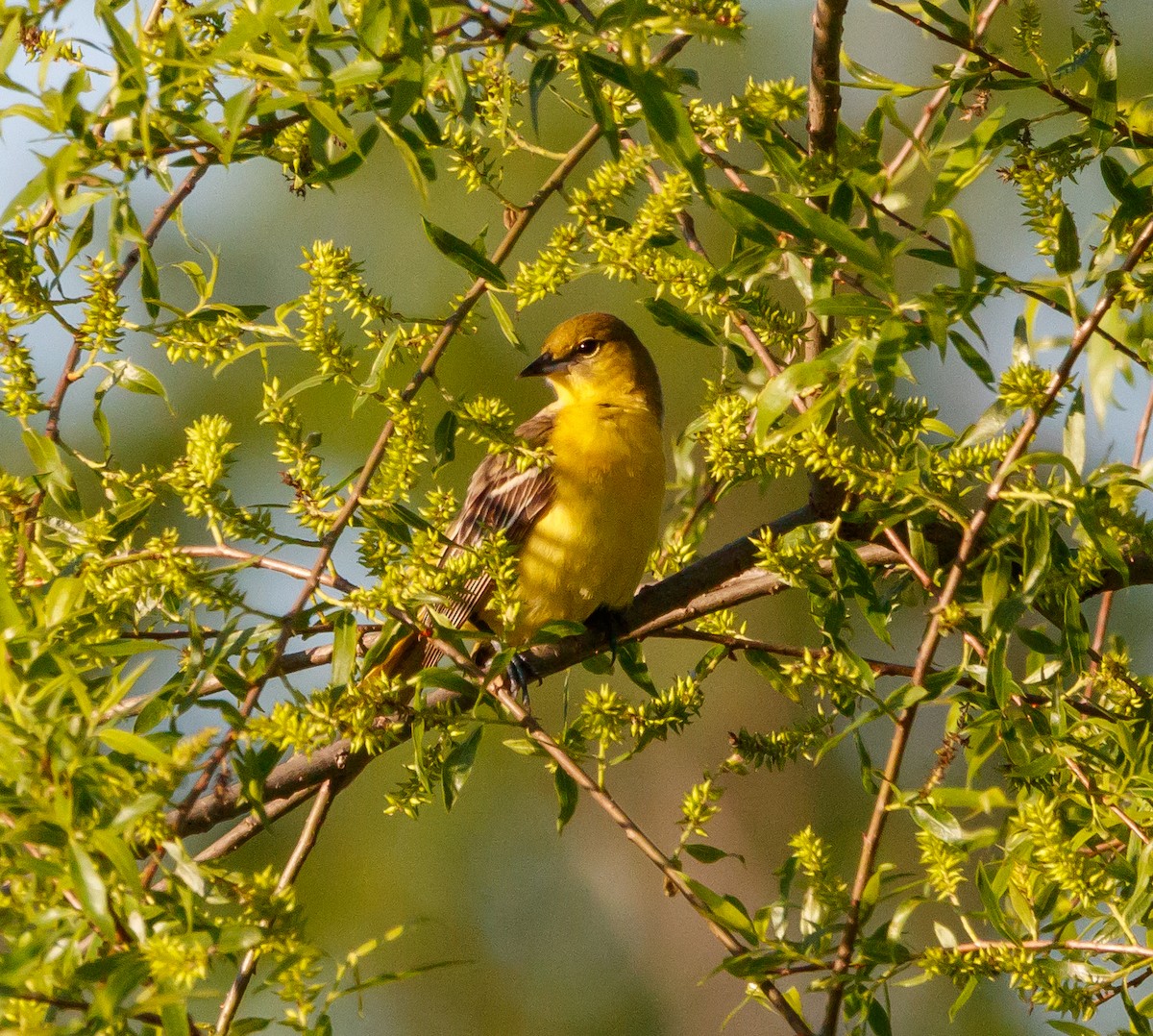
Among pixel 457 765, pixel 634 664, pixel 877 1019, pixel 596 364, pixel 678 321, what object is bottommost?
pixel 877 1019

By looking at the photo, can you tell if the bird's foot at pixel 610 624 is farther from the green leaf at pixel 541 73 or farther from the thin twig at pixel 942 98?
the green leaf at pixel 541 73

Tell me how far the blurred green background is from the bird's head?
0.98m

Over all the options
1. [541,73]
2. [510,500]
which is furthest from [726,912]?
[510,500]

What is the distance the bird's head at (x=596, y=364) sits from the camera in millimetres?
5258

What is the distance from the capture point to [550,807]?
26.6 feet

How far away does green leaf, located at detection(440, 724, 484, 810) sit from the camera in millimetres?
2461

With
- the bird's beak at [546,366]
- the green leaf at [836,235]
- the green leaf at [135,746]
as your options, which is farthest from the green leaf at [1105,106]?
the bird's beak at [546,366]

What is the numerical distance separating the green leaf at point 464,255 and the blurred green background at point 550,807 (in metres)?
4.01

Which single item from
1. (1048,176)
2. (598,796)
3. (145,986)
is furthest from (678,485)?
(145,986)

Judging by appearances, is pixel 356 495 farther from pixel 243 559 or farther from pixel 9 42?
pixel 9 42

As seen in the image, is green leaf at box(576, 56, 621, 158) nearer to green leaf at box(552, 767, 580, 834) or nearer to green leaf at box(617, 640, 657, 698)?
green leaf at box(552, 767, 580, 834)

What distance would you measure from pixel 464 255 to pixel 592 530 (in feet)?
7.59

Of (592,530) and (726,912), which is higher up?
(592,530)

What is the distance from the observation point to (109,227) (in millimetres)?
1927
